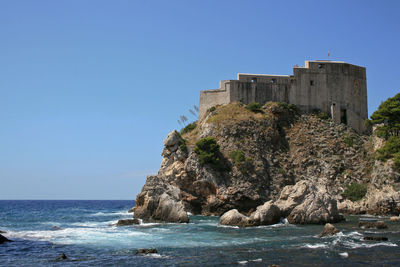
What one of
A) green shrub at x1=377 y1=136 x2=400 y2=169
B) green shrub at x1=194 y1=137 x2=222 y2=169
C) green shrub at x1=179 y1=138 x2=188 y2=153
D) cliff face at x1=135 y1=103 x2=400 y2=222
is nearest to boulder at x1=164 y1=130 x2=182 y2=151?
cliff face at x1=135 y1=103 x2=400 y2=222

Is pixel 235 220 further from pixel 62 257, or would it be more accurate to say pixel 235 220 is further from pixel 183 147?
pixel 183 147

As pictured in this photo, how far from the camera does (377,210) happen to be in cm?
3459

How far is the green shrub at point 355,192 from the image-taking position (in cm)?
3866

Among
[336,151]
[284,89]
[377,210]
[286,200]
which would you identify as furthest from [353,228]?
[284,89]

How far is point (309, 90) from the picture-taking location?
166 ft

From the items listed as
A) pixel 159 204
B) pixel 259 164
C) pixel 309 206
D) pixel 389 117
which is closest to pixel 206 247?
pixel 309 206

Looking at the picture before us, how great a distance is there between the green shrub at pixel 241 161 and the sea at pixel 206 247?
44.1 ft

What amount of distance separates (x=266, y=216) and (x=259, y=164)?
13.5 m

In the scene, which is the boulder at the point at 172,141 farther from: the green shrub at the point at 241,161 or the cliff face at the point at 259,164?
the green shrub at the point at 241,161

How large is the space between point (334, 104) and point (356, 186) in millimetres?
14204

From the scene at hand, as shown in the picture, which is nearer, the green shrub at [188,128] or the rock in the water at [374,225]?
the rock in the water at [374,225]

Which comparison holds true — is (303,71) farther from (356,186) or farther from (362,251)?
(362,251)

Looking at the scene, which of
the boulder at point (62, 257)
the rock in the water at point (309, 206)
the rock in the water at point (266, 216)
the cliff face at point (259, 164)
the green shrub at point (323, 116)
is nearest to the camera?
the boulder at point (62, 257)

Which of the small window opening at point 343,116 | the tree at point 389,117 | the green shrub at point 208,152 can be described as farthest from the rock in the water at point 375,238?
the small window opening at point 343,116
